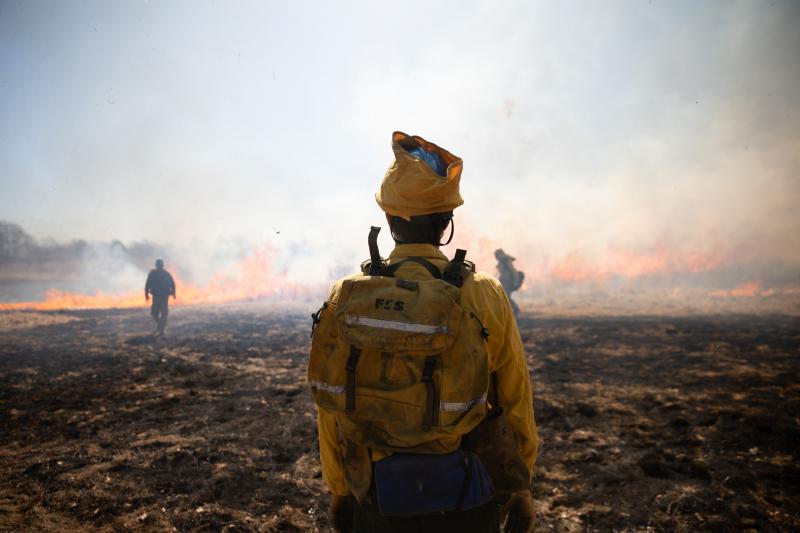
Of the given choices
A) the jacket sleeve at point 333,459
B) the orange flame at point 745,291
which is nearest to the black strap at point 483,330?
the jacket sleeve at point 333,459

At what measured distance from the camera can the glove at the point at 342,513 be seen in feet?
6.42

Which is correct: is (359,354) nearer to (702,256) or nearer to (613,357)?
(613,357)

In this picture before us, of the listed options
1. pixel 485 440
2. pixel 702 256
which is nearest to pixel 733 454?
pixel 485 440

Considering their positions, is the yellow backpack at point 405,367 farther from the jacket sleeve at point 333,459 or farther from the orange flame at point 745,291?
the orange flame at point 745,291

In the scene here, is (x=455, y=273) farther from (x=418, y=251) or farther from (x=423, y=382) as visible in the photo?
(x=423, y=382)

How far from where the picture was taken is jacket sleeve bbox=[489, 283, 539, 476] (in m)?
1.80

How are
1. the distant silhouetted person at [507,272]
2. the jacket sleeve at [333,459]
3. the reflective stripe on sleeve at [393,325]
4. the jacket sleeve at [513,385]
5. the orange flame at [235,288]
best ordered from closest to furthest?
the reflective stripe on sleeve at [393,325] < the jacket sleeve at [513,385] < the jacket sleeve at [333,459] < the distant silhouetted person at [507,272] < the orange flame at [235,288]

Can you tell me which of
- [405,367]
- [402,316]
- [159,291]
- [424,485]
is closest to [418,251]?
[402,316]

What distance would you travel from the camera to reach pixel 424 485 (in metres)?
1.50

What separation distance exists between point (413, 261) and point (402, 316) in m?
0.36

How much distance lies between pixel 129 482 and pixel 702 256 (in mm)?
A: 51797

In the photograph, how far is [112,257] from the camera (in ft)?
112

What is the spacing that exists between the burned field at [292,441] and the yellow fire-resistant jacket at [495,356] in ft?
7.76

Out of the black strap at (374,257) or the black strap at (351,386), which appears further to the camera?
the black strap at (374,257)
